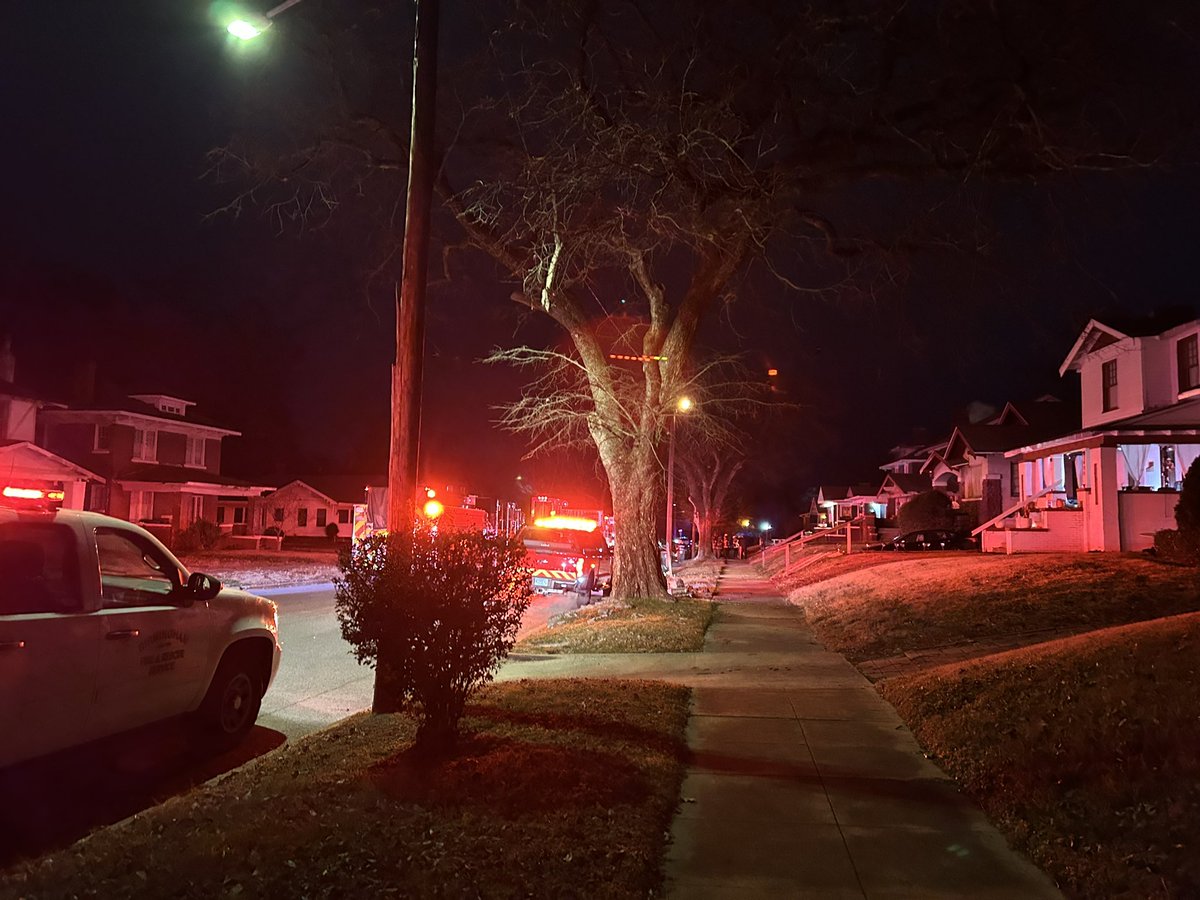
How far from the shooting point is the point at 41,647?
17.2 feet

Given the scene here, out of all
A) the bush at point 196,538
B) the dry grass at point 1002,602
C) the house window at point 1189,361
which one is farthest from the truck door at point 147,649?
the bush at point 196,538

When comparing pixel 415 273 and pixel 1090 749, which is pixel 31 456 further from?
pixel 1090 749

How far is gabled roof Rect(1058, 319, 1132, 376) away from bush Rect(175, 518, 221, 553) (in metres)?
32.8

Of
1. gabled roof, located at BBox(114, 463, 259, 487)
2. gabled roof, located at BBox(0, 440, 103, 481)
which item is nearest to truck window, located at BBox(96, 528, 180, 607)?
gabled roof, located at BBox(0, 440, 103, 481)

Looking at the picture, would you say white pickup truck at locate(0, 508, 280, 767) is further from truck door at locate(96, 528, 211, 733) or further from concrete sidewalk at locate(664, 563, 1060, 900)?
concrete sidewalk at locate(664, 563, 1060, 900)

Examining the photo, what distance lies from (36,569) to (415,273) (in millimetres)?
4064

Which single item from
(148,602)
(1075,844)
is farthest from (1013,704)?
(148,602)

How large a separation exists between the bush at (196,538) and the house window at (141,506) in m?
3.96

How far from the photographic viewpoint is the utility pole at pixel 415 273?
828 centimetres

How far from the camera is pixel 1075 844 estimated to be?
471 cm

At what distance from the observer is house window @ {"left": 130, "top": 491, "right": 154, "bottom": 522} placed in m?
40.0

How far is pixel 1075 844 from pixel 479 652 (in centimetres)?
361

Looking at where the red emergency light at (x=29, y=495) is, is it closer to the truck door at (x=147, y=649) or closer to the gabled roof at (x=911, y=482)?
the truck door at (x=147, y=649)

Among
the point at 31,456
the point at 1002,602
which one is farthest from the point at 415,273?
the point at 31,456
